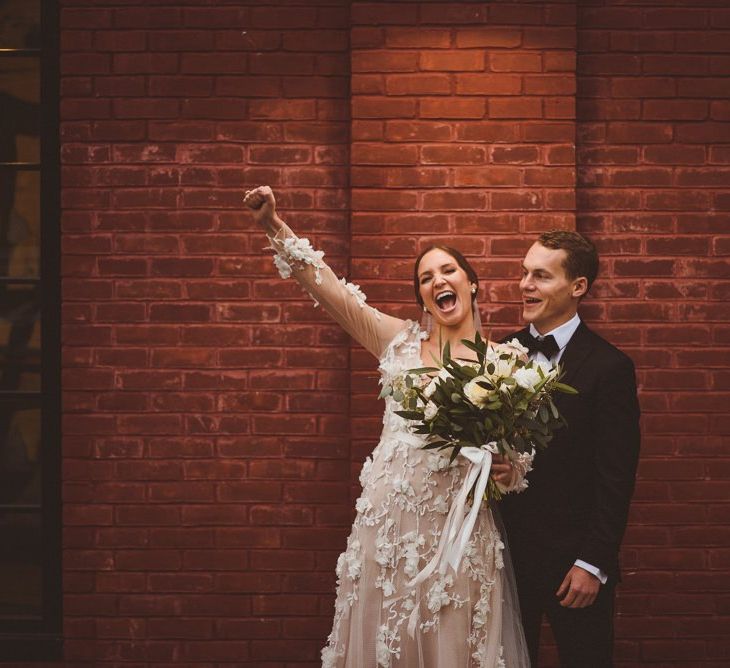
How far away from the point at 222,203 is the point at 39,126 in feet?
3.16

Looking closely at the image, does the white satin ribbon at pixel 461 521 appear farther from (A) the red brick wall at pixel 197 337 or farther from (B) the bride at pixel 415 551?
(A) the red brick wall at pixel 197 337

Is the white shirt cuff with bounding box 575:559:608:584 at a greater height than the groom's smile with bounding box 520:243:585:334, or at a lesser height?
lesser

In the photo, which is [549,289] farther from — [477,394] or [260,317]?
[260,317]

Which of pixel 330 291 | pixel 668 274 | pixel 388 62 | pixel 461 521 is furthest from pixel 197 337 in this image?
pixel 668 274

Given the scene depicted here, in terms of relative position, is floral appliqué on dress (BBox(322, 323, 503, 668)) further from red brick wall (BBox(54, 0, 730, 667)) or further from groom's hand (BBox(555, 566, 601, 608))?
red brick wall (BBox(54, 0, 730, 667))

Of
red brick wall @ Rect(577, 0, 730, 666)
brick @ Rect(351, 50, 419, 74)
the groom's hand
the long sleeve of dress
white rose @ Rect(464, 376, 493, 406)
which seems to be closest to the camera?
white rose @ Rect(464, 376, 493, 406)

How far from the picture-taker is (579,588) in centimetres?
308

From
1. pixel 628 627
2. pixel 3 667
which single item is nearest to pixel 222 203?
pixel 3 667

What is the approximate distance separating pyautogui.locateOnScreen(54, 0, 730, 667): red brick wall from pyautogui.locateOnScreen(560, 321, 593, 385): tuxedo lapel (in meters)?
0.94

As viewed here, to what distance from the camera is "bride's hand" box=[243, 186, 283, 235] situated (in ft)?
10.2

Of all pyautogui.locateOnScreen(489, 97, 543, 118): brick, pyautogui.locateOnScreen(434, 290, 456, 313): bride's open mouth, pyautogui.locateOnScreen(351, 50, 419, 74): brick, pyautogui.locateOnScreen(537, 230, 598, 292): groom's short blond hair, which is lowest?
pyautogui.locateOnScreen(434, 290, 456, 313): bride's open mouth

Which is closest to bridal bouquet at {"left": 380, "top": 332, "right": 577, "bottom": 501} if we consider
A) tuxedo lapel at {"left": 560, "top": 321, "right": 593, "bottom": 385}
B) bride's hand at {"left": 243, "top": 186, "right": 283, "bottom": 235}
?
tuxedo lapel at {"left": 560, "top": 321, "right": 593, "bottom": 385}

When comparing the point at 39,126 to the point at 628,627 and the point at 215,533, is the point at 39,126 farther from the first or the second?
the point at 628,627

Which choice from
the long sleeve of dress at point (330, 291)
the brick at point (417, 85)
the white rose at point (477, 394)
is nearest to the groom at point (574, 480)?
the white rose at point (477, 394)
